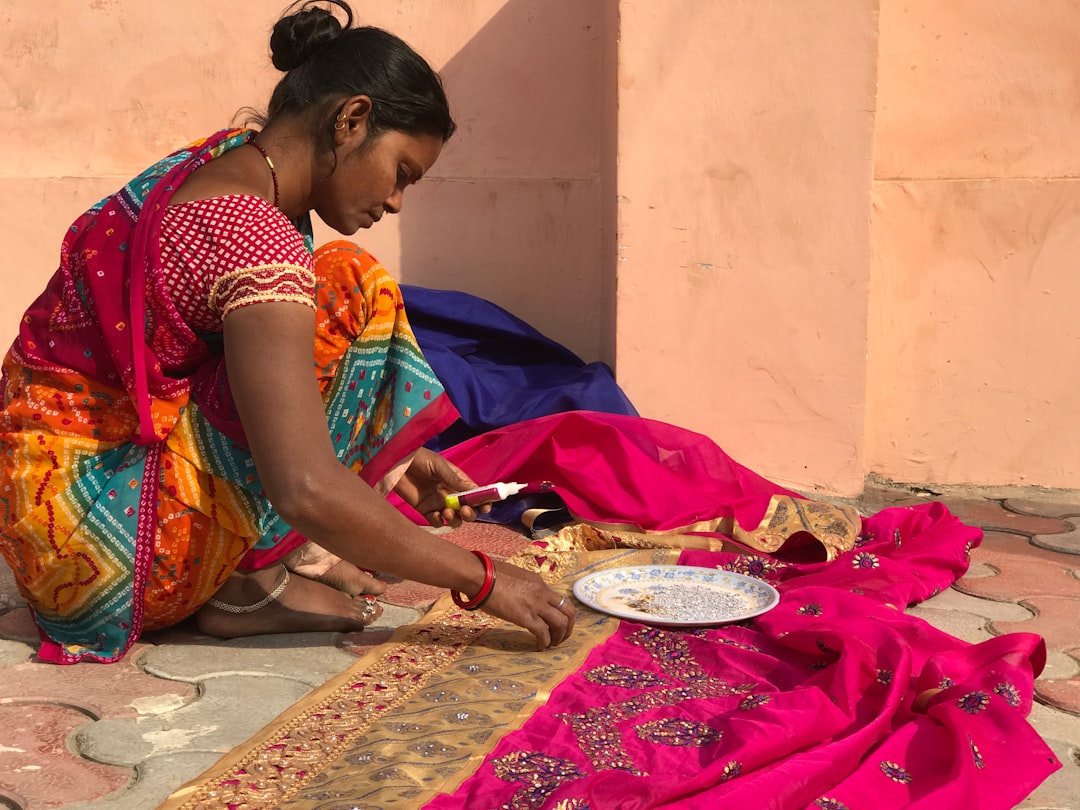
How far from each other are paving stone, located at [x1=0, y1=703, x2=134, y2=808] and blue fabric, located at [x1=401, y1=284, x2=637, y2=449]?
1.71 metres

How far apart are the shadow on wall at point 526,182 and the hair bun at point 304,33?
2000 millimetres

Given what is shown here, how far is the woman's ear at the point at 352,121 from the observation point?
2.07 m

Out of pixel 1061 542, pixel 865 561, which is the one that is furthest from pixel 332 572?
pixel 1061 542

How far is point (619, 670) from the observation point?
2.14 meters

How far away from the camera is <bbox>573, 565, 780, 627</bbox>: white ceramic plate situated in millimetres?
2385

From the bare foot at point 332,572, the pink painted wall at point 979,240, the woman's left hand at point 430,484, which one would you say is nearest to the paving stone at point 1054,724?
the woman's left hand at point 430,484

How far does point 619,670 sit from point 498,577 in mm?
295

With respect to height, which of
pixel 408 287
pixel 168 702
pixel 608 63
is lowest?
pixel 168 702

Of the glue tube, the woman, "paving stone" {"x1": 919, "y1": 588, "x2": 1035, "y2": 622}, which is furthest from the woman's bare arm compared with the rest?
"paving stone" {"x1": 919, "y1": 588, "x2": 1035, "y2": 622}

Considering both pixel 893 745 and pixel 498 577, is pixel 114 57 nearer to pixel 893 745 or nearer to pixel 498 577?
pixel 498 577

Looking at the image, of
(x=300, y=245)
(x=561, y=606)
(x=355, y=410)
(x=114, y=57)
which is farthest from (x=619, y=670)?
(x=114, y=57)

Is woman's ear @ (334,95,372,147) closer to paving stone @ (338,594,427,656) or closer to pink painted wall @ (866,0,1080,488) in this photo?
paving stone @ (338,594,427,656)

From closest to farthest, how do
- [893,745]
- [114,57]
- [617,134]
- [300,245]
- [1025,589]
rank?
[893,745], [300,245], [1025,589], [617,134], [114,57]

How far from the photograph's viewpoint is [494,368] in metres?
3.82
